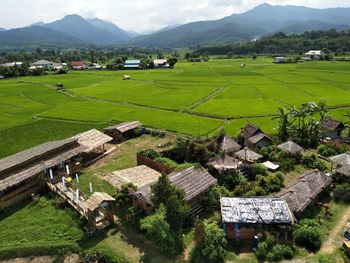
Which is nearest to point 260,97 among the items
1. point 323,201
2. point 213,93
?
point 213,93

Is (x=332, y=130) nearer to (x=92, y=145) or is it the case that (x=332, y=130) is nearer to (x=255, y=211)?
(x=255, y=211)

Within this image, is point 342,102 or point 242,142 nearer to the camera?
point 242,142

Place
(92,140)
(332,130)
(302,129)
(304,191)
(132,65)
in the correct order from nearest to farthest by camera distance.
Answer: (304,191)
(92,140)
(302,129)
(332,130)
(132,65)

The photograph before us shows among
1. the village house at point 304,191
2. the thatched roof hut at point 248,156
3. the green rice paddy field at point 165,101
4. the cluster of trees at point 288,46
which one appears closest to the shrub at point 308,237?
the village house at point 304,191

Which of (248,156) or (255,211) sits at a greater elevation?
(255,211)

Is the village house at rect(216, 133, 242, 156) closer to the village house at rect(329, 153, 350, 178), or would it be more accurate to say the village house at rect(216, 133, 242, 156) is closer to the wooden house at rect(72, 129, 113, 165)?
the village house at rect(329, 153, 350, 178)

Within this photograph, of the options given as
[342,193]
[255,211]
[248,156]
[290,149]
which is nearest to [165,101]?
[248,156]

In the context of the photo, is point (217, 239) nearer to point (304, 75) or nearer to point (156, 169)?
point (156, 169)

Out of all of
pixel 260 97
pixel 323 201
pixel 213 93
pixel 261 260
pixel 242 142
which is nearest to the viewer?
pixel 261 260
